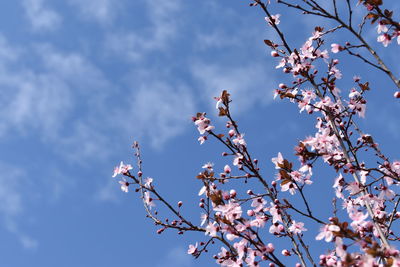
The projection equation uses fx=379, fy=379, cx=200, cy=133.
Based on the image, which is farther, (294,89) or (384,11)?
(294,89)

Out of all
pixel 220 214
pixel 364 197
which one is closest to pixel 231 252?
pixel 220 214

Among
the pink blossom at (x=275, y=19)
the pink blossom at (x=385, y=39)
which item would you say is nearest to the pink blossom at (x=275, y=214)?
the pink blossom at (x=385, y=39)

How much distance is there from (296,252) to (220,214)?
94cm

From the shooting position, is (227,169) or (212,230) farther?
(227,169)

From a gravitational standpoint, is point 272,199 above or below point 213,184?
below

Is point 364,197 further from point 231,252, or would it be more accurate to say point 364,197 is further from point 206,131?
point 206,131

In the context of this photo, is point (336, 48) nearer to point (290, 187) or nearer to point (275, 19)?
point (275, 19)

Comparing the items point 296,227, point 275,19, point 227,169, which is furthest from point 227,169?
point 275,19

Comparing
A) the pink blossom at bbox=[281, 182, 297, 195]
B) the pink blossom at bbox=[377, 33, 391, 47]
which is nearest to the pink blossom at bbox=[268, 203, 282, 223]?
the pink blossom at bbox=[281, 182, 297, 195]

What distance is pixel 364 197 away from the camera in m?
4.13

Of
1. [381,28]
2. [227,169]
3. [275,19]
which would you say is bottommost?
[227,169]

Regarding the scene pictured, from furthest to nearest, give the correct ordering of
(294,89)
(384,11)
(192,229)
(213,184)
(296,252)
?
(294,89)
(213,184)
(192,229)
(296,252)
(384,11)

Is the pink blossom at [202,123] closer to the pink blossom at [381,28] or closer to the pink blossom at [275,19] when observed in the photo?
the pink blossom at [275,19]

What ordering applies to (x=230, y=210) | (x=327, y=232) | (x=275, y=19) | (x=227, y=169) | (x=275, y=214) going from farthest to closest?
(x=275, y=19)
(x=227, y=169)
(x=275, y=214)
(x=230, y=210)
(x=327, y=232)
